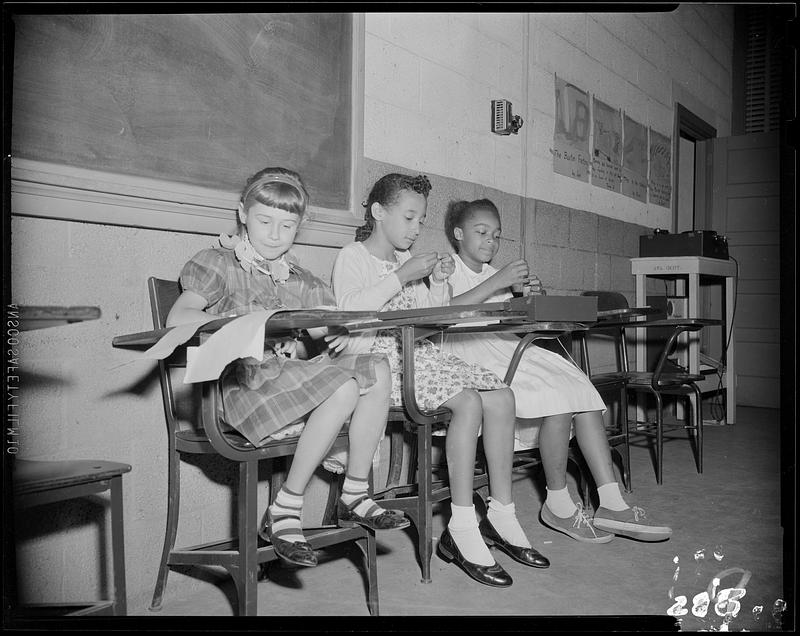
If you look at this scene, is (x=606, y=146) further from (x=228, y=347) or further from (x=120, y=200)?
(x=228, y=347)

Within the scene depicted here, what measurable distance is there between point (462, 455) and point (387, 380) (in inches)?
15.1

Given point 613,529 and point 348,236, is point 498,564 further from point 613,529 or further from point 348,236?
point 348,236

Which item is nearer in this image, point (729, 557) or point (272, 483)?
point (272, 483)

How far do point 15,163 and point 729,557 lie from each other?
2.14m

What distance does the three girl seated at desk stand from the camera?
159 cm

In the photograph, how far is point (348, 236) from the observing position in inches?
92.6

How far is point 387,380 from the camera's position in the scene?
1729 mm

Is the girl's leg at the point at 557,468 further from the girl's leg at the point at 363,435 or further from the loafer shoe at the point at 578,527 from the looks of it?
the girl's leg at the point at 363,435

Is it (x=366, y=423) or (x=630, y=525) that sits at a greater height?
(x=366, y=423)

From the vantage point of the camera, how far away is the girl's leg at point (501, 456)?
2.04 m

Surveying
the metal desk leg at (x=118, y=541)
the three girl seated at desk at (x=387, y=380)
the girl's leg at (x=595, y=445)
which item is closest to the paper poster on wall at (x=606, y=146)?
the three girl seated at desk at (x=387, y=380)

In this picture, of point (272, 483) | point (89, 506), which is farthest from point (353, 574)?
point (89, 506)

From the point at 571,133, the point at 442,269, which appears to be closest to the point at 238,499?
the point at 442,269

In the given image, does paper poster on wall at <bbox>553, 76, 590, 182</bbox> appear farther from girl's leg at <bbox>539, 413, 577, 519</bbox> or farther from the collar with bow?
the collar with bow
